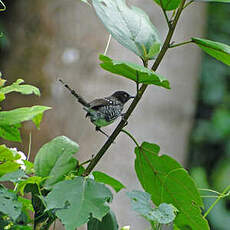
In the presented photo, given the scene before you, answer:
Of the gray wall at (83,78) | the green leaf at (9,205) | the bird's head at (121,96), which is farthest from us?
the gray wall at (83,78)

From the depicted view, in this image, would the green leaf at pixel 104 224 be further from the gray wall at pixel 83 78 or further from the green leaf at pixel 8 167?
the gray wall at pixel 83 78

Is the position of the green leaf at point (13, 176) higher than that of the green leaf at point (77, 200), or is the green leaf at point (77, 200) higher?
the green leaf at point (13, 176)

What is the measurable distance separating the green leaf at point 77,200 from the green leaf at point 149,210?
0.08ft

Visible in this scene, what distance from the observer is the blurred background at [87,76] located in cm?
187

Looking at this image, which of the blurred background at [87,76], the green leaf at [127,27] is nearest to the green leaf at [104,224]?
the green leaf at [127,27]

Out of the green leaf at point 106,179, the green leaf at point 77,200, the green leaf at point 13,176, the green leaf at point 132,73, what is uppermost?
the green leaf at point 132,73

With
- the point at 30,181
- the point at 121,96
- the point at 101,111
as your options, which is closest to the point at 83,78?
the point at 121,96

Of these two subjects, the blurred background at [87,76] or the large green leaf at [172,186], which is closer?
the large green leaf at [172,186]

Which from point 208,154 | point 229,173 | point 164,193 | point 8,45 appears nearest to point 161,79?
point 164,193

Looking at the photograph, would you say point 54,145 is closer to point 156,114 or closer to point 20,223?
point 20,223

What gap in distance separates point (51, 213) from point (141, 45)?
0.19 m

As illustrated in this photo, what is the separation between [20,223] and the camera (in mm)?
506

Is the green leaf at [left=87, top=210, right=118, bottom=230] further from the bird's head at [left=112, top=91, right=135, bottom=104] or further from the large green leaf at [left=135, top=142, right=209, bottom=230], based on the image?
the bird's head at [left=112, top=91, right=135, bottom=104]

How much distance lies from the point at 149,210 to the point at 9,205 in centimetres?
13
